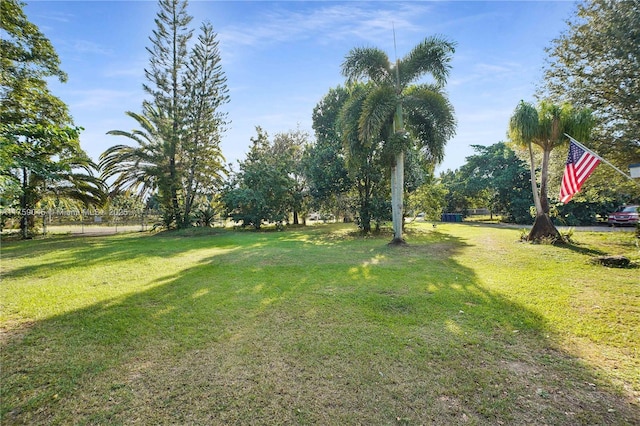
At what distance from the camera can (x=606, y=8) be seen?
9984mm

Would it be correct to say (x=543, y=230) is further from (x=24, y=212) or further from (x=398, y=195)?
(x=24, y=212)

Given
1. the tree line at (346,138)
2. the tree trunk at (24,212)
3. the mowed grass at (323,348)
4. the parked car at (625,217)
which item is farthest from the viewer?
the parked car at (625,217)

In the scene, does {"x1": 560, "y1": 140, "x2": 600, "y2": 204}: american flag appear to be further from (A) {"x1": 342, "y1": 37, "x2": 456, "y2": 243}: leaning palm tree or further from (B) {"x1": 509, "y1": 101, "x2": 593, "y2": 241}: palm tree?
(A) {"x1": 342, "y1": 37, "x2": 456, "y2": 243}: leaning palm tree

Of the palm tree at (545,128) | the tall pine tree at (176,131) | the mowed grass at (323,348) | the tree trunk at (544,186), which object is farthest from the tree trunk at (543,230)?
the tall pine tree at (176,131)

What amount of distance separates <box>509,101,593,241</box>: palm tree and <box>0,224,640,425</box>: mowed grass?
531cm

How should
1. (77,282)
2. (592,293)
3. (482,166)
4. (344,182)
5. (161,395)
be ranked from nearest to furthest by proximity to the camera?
1. (161,395)
2. (592,293)
3. (77,282)
4. (344,182)
5. (482,166)

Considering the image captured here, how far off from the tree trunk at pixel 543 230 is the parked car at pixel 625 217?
11127 millimetres

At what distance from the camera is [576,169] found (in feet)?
23.2

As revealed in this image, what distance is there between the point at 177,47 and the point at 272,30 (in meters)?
16.3

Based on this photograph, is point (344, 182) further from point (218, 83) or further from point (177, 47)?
point (177, 47)

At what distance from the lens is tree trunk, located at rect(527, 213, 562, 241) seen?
11.1 meters

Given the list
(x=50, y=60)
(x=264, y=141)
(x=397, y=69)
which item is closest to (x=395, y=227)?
(x=397, y=69)

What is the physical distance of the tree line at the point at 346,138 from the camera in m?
10.4

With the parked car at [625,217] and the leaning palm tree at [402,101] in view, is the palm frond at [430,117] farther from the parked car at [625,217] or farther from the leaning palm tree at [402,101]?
the parked car at [625,217]
